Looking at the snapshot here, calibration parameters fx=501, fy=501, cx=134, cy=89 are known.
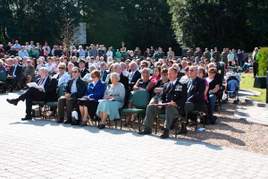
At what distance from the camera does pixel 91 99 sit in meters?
12.6

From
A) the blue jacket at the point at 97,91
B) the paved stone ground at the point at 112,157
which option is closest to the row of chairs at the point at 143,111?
the blue jacket at the point at 97,91

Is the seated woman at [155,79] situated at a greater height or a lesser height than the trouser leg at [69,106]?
greater

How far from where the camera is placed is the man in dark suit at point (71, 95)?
12.8 metres

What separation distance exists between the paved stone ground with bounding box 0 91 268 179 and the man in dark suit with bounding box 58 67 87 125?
134 centimetres

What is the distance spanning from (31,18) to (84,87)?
3474 centimetres

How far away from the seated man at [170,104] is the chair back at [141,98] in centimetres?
90

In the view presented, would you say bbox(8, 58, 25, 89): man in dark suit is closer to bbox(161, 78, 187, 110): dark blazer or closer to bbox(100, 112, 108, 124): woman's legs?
bbox(100, 112, 108, 124): woman's legs

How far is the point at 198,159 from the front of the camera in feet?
28.6

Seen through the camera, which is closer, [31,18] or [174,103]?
[174,103]

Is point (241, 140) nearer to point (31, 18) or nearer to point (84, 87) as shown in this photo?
point (84, 87)

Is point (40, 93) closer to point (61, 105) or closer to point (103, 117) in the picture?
point (61, 105)

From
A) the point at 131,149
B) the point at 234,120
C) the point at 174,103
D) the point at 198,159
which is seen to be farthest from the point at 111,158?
the point at 234,120

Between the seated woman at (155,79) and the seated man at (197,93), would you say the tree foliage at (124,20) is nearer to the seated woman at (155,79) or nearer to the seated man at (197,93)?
the seated woman at (155,79)

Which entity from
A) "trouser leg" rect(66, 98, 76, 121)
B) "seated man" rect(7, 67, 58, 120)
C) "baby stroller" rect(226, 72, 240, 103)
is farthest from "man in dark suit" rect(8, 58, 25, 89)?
"baby stroller" rect(226, 72, 240, 103)
